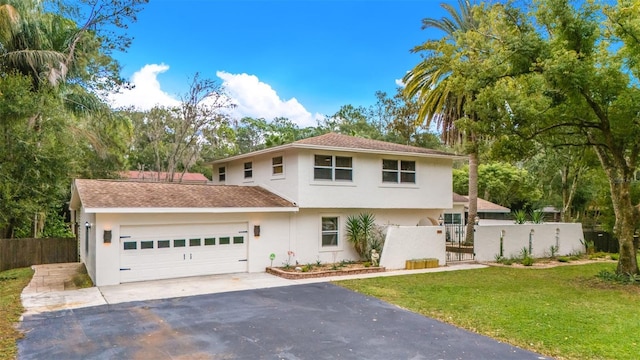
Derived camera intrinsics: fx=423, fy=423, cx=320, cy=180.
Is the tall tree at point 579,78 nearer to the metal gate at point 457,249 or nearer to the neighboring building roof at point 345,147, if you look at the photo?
the neighboring building roof at point 345,147

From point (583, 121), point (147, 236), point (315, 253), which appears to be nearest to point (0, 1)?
point (147, 236)

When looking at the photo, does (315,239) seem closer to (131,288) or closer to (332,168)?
(332,168)

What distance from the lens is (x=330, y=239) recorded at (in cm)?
1666

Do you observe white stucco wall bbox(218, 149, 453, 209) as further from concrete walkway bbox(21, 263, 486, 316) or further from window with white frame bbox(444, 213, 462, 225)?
window with white frame bbox(444, 213, 462, 225)

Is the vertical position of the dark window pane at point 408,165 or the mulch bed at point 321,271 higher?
the dark window pane at point 408,165

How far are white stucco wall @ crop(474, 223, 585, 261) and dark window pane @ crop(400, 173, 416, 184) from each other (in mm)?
3396

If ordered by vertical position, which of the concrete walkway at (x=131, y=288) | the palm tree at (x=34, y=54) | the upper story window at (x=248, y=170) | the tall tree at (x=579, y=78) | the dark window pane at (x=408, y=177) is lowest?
the concrete walkway at (x=131, y=288)

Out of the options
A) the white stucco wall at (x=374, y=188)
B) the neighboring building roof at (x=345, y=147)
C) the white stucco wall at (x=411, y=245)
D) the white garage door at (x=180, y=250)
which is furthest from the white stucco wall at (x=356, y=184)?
the white garage door at (x=180, y=250)

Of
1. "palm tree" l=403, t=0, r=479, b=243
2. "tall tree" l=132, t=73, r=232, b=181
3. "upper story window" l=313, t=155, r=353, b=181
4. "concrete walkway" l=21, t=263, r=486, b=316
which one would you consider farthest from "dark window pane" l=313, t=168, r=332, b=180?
"tall tree" l=132, t=73, r=232, b=181

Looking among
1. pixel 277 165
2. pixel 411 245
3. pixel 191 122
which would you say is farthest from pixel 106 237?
pixel 191 122

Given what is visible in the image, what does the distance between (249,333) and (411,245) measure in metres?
9.63

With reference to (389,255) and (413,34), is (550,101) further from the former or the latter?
(413,34)

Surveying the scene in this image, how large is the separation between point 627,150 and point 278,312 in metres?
13.4

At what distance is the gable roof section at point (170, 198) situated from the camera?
12.4 meters
